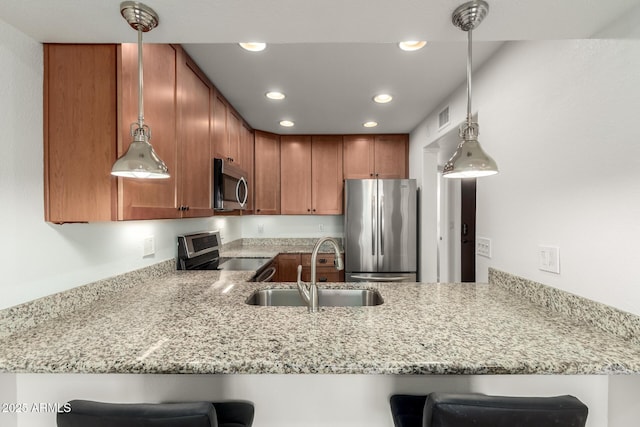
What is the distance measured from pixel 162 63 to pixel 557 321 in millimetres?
2109

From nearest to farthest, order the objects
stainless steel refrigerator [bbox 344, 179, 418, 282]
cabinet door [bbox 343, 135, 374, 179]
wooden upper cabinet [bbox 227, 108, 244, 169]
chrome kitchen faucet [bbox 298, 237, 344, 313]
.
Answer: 1. chrome kitchen faucet [bbox 298, 237, 344, 313]
2. wooden upper cabinet [bbox 227, 108, 244, 169]
3. stainless steel refrigerator [bbox 344, 179, 418, 282]
4. cabinet door [bbox 343, 135, 374, 179]

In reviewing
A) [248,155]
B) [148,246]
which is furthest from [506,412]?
[248,155]

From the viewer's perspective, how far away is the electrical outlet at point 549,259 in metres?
1.24

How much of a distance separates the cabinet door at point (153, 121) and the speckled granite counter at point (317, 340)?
440mm

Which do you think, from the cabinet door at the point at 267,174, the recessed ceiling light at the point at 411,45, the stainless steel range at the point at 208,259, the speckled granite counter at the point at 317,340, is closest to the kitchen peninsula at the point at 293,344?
the speckled granite counter at the point at 317,340

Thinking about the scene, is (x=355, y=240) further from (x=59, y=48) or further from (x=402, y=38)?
(x=59, y=48)

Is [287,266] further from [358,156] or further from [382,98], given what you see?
[382,98]

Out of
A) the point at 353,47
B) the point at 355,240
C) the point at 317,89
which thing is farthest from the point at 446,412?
the point at 355,240

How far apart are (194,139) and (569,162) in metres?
1.95

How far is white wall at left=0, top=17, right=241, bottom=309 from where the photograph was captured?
3.32 ft

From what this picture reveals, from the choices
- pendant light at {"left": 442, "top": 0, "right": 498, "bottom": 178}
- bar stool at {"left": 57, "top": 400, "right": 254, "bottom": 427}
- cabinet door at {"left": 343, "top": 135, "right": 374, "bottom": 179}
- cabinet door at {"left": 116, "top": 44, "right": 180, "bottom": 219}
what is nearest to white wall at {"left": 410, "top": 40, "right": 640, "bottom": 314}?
pendant light at {"left": 442, "top": 0, "right": 498, "bottom": 178}

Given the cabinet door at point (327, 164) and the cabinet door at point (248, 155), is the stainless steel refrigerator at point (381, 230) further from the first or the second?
the cabinet door at point (248, 155)

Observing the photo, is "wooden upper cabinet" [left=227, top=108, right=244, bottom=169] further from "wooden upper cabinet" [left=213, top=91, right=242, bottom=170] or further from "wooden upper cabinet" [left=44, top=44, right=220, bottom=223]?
"wooden upper cabinet" [left=44, top=44, right=220, bottom=223]

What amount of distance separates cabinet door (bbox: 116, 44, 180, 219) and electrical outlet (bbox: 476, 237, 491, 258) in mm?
1814
